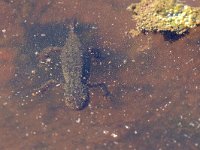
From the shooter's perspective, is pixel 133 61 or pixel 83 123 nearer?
pixel 83 123

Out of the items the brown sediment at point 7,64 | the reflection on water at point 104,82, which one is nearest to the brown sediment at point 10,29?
the reflection on water at point 104,82

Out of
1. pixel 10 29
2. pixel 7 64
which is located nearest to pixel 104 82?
pixel 7 64

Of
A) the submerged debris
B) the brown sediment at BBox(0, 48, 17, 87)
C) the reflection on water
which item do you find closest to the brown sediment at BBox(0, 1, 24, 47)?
the reflection on water

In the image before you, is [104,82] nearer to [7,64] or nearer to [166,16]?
[166,16]

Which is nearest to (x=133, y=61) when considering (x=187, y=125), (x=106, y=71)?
(x=106, y=71)

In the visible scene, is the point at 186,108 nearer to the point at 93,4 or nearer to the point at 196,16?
the point at 196,16

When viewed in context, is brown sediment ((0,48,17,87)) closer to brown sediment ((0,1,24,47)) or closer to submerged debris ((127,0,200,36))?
brown sediment ((0,1,24,47))

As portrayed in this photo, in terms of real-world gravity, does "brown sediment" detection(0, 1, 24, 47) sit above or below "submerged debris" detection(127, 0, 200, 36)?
below
